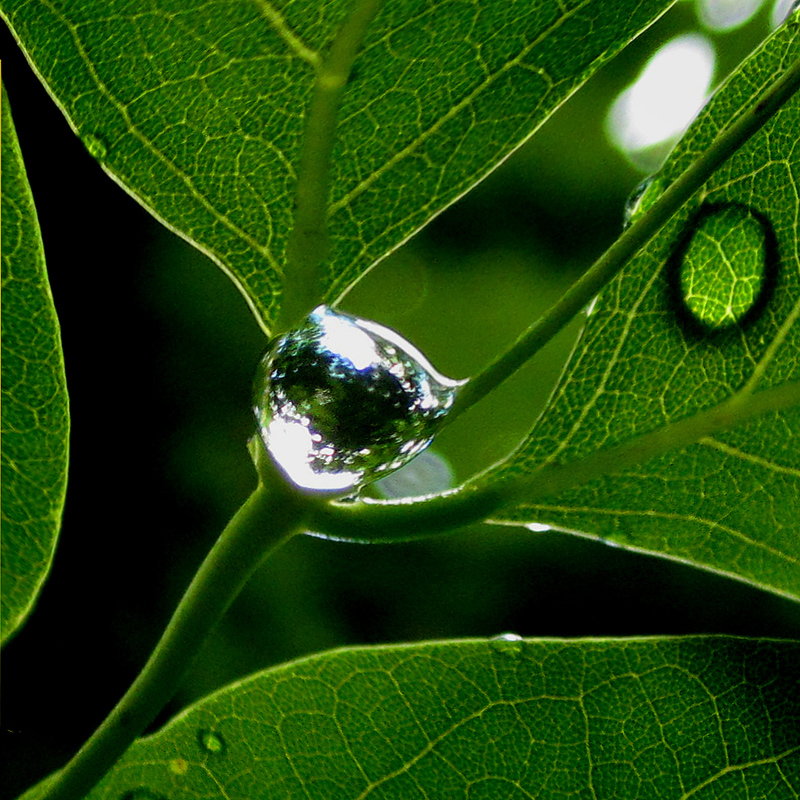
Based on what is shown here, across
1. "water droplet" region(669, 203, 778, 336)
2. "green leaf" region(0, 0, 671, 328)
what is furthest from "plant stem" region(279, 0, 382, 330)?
"water droplet" region(669, 203, 778, 336)

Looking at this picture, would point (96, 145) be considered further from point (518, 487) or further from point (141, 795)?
point (141, 795)

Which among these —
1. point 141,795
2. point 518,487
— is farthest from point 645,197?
point 141,795

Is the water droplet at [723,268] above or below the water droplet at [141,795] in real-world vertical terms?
above

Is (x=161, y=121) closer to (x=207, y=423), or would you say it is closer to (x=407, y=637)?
(x=207, y=423)

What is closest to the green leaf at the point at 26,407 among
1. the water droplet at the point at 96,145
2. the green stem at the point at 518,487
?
the water droplet at the point at 96,145

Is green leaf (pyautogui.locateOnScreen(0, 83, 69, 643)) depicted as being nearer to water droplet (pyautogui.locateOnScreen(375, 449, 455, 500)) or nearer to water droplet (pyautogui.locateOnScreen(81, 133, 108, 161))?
water droplet (pyautogui.locateOnScreen(81, 133, 108, 161))

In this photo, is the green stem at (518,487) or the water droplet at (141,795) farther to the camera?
the water droplet at (141,795)

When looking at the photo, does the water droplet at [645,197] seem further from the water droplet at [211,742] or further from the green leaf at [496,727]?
the water droplet at [211,742]
